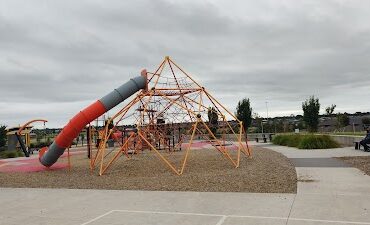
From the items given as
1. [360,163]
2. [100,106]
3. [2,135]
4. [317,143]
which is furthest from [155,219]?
[2,135]

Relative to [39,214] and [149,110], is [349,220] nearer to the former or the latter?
[39,214]

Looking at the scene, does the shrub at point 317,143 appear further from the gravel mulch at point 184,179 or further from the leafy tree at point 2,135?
the leafy tree at point 2,135

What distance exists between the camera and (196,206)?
9.27m

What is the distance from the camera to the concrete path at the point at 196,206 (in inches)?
309

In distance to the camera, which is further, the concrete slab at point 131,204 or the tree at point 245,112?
the tree at point 245,112

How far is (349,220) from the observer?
7352 millimetres

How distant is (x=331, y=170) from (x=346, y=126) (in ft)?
180

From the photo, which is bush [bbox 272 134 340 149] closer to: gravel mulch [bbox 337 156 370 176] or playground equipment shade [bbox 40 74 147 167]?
gravel mulch [bbox 337 156 370 176]

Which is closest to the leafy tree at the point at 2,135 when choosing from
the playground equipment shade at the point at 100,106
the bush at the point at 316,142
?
the playground equipment shade at the point at 100,106

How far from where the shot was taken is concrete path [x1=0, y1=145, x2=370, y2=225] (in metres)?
7.86

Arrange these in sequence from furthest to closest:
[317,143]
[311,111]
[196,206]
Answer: [311,111]
[317,143]
[196,206]

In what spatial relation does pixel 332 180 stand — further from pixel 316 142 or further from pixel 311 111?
pixel 311 111

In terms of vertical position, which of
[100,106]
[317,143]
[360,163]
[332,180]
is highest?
[100,106]

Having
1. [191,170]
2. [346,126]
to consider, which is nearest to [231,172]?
[191,170]
